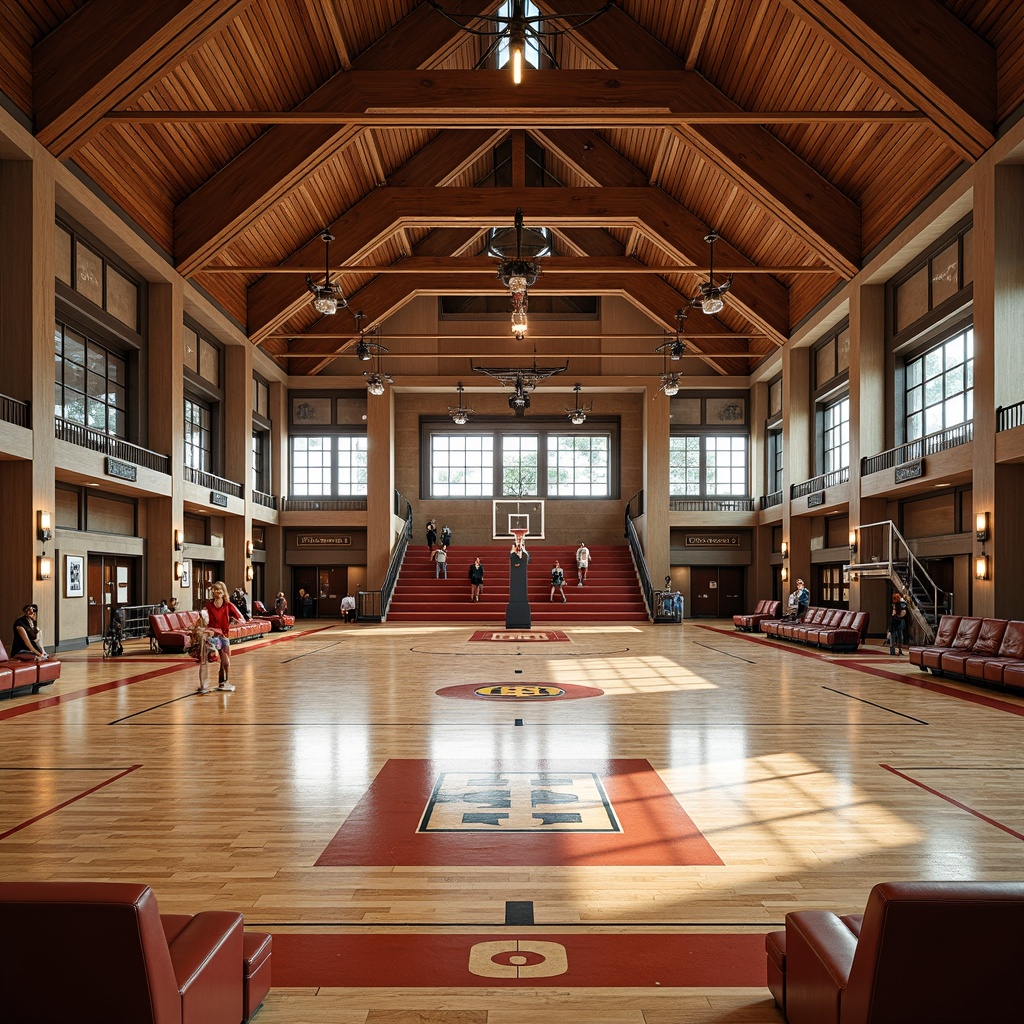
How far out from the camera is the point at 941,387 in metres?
17.0

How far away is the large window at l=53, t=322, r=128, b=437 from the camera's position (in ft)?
50.7

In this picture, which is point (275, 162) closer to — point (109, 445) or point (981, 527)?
point (109, 445)

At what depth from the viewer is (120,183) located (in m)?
15.5

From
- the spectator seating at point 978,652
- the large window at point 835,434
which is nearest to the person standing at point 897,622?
the spectator seating at point 978,652

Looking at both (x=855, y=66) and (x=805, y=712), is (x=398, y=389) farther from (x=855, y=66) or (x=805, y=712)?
(x=805, y=712)

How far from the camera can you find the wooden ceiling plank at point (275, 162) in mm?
16125

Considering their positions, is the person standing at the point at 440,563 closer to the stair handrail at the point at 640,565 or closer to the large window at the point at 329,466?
the large window at the point at 329,466

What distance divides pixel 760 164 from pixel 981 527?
8118mm

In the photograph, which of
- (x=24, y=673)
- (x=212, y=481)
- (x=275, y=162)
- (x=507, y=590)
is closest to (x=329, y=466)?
(x=212, y=481)

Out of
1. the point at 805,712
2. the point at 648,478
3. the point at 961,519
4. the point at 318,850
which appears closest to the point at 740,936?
the point at 318,850

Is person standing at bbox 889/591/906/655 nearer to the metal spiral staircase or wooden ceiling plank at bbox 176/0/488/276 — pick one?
the metal spiral staircase

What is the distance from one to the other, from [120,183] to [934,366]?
15739 millimetres

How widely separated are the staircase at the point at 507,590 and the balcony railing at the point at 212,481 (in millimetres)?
5298

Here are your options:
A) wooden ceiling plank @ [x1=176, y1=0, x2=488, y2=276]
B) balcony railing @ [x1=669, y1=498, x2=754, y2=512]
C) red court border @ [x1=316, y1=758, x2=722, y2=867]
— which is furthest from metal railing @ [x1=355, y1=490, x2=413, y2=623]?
red court border @ [x1=316, y1=758, x2=722, y2=867]
